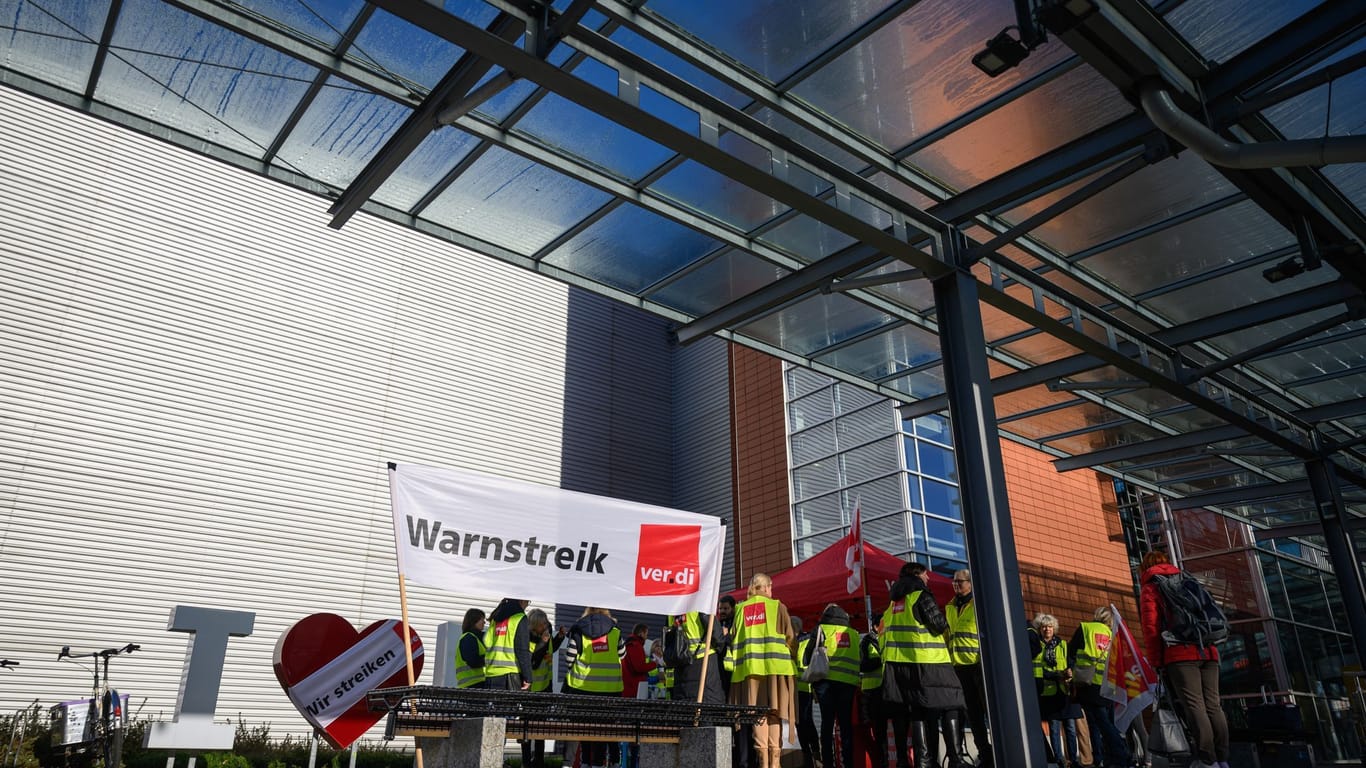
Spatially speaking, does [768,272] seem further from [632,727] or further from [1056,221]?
[632,727]

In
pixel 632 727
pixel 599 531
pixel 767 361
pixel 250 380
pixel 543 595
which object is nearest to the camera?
pixel 632 727

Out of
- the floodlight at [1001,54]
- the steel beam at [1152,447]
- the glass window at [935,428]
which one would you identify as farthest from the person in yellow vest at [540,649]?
the steel beam at [1152,447]

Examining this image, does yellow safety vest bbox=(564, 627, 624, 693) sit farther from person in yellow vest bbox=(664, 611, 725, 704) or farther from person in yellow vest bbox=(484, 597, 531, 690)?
person in yellow vest bbox=(484, 597, 531, 690)

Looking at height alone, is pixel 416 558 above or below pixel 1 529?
below

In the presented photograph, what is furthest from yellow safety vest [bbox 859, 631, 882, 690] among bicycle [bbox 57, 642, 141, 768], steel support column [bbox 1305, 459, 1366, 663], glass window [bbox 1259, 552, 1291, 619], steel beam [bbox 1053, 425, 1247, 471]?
glass window [bbox 1259, 552, 1291, 619]

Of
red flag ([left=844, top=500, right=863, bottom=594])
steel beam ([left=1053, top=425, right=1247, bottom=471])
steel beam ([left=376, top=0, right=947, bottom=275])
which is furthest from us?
steel beam ([left=1053, top=425, right=1247, bottom=471])

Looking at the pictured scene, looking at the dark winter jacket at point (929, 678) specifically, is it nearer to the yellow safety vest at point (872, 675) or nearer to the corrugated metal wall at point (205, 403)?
the yellow safety vest at point (872, 675)

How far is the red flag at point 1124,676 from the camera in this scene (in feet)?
30.0

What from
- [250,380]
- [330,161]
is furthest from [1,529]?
[330,161]

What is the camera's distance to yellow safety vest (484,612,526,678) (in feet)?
30.0

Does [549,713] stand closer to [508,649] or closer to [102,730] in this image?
[508,649]

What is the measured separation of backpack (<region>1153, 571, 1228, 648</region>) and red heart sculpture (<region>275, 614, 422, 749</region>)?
7.08 metres

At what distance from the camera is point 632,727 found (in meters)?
6.40

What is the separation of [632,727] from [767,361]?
16.5 m
